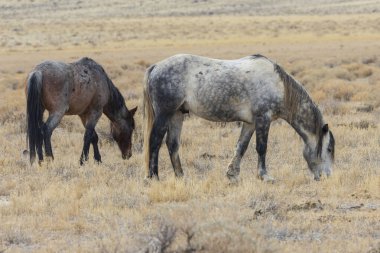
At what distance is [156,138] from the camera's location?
33.9 ft

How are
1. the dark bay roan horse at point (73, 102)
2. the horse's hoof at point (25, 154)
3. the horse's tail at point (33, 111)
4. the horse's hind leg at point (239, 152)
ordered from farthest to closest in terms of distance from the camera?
the horse's hoof at point (25, 154)
the dark bay roan horse at point (73, 102)
the horse's tail at point (33, 111)
the horse's hind leg at point (239, 152)

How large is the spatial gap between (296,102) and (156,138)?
2.04 meters

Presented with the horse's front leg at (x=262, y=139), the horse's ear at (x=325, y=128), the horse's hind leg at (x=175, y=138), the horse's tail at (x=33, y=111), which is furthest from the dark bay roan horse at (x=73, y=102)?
the horse's ear at (x=325, y=128)

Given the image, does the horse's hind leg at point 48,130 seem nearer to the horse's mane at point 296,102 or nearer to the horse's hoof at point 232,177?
the horse's hoof at point 232,177

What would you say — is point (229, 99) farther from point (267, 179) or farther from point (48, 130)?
point (48, 130)

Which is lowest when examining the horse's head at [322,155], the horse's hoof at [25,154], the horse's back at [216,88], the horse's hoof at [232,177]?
the horse's hoof at [25,154]

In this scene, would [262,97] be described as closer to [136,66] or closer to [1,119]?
[1,119]

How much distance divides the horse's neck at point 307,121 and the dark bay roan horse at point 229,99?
2 centimetres

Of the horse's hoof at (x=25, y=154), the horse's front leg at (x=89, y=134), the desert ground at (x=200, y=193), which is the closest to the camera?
the desert ground at (x=200, y=193)

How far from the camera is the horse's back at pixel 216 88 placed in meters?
10.1

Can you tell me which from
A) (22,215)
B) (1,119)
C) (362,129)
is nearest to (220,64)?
(22,215)

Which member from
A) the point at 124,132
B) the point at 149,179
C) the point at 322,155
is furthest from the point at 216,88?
the point at 124,132

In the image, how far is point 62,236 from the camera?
285 inches

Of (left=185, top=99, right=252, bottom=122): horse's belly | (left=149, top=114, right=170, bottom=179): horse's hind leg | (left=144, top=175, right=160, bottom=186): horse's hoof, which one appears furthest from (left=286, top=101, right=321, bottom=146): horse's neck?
(left=144, top=175, right=160, bottom=186): horse's hoof
